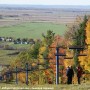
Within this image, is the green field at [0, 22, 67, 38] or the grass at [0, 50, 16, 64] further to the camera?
the green field at [0, 22, 67, 38]

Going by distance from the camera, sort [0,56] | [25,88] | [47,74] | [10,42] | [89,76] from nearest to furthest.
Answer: [25,88] → [89,76] → [47,74] → [0,56] → [10,42]

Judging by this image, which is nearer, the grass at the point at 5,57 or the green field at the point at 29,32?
the grass at the point at 5,57

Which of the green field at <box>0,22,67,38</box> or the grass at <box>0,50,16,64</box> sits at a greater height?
the green field at <box>0,22,67,38</box>

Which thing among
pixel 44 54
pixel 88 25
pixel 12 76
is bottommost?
pixel 12 76

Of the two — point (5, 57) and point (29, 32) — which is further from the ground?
point (29, 32)

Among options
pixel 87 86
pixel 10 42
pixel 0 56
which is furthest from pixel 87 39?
pixel 10 42

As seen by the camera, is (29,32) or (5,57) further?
(29,32)

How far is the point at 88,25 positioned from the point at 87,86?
106 ft

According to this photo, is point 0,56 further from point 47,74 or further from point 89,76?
point 89,76

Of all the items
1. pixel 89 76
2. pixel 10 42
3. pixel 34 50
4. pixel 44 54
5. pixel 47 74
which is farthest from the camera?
pixel 10 42

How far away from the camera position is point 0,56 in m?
100

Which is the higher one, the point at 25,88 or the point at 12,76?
the point at 25,88

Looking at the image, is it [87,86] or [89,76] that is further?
[89,76]

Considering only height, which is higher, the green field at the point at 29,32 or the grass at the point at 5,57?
the green field at the point at 29,32
